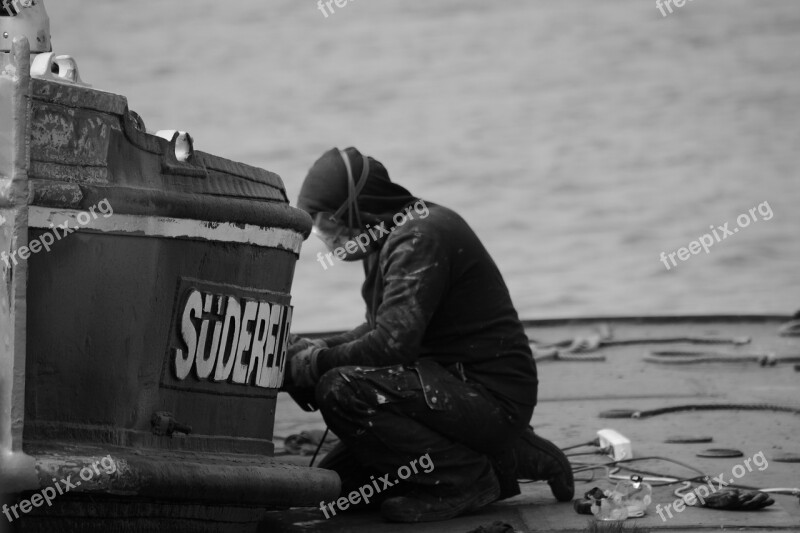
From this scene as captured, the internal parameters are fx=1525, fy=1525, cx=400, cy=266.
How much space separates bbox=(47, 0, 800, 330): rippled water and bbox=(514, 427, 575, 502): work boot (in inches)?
259

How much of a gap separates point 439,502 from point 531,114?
15.5 m

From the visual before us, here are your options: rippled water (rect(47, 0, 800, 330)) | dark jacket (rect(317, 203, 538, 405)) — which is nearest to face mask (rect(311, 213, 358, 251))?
dark jacket (rect(317, 203, 538, 405))

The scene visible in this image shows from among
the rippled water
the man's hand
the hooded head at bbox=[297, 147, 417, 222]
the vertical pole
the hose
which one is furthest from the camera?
the rippled water

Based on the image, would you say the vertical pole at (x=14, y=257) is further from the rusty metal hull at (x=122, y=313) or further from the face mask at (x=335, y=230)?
the face mask at (x=335, y=230)

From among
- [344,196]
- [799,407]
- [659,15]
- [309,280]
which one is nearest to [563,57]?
[659,15]

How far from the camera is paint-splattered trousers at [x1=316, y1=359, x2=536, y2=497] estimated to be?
4.65 meters

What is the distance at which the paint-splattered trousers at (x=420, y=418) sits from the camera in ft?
15.3

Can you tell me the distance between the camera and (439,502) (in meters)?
4.69

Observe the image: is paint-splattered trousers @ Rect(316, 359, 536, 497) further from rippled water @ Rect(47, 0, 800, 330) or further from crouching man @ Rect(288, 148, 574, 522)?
rippled water @ Rect(47, 0, 800, 330)

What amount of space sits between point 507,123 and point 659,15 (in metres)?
4.78

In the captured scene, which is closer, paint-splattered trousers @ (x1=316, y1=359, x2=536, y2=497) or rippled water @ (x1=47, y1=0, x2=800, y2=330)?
paint-splattered trousers @ (x1=316, y1=359, x2=536, y2=497)

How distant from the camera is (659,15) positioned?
23188mm

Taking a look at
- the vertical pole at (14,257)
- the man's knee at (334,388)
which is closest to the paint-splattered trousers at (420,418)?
the man's knee at (334,388)

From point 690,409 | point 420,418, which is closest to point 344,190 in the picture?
point 420,418
